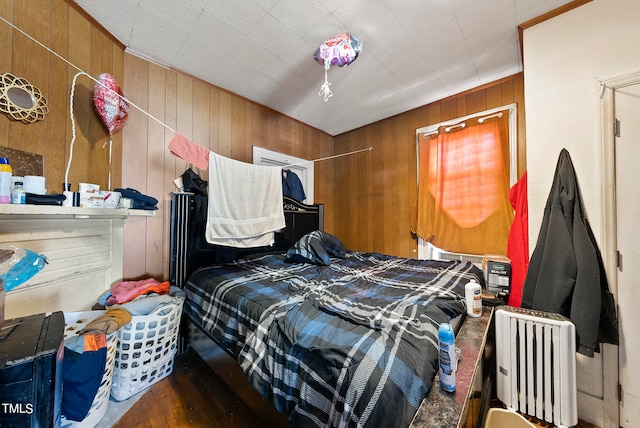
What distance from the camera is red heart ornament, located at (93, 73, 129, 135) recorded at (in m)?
1.56

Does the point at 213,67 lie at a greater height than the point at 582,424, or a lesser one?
greater

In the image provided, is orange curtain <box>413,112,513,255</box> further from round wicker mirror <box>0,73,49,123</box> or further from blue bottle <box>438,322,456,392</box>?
round wicker mirror <box>0,73,49,123</box>

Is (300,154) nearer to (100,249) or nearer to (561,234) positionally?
(100,249)

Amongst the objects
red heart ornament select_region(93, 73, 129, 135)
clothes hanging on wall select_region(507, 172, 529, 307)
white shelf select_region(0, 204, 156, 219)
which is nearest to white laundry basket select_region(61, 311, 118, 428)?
white shelf select_region(0, 204, 156, 219)

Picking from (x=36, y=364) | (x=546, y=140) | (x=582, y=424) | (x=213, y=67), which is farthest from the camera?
(x=213, y=67)

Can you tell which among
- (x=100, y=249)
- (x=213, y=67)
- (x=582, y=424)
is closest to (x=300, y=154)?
(x=213, y=67)

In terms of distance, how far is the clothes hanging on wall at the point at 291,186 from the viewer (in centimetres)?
294

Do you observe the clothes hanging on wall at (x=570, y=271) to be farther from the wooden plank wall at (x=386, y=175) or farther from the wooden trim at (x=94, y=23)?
the wooden trim at (x=94, y=23)

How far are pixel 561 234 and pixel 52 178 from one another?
298 cm

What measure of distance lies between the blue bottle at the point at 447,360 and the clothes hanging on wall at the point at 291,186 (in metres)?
2.35

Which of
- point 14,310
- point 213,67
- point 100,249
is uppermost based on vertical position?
point 213,67

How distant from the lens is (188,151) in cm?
180

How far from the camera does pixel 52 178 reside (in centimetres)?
136

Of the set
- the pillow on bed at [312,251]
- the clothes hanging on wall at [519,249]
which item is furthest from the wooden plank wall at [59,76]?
the clothes hanging on wall at [519,249]
